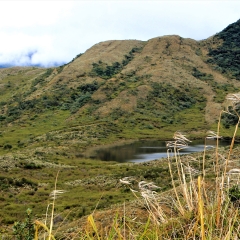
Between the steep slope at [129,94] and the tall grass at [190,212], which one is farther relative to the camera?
the steep slope at [129,94]

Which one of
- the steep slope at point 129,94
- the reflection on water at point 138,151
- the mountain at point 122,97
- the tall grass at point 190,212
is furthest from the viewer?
the steep slope at point 129,94

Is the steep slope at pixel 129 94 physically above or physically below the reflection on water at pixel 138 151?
above

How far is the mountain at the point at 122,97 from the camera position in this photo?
83.8 metres

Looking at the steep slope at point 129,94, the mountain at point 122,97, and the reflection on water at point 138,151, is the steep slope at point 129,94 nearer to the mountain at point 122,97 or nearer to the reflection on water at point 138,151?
the mountain at point 122,97

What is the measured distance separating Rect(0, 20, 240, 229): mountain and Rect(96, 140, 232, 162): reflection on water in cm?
486

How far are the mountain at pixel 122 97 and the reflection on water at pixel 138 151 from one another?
4.86m

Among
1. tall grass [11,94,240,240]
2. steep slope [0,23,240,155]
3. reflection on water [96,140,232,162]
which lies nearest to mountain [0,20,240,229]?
steep slope [0,23,240,155]

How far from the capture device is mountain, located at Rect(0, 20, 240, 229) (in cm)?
8375

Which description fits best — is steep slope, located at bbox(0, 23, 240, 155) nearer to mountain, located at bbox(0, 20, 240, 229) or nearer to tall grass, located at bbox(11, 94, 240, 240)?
mountain, located at bbox(0, 20, 240, 229)

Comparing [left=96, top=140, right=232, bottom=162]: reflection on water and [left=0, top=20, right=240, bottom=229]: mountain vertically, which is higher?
[left=0, top=20, right=240, bottom=229]: mountain

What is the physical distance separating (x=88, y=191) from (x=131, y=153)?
113 ft

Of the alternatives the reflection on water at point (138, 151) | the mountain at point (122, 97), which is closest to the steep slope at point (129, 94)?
the mountain at point (122, 97)

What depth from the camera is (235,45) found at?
156750 mm

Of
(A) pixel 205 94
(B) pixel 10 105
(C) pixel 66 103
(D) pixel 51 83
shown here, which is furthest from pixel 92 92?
(A) pixel 205 94
